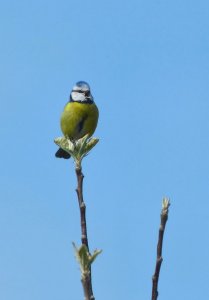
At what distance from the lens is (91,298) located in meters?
2.29

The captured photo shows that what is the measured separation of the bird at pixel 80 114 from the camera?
33.0 ft

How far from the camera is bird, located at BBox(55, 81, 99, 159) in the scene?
1007 centimetres

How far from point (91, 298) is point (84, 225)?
51cm

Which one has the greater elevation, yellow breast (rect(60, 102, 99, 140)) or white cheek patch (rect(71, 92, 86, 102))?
white cheek patch (rect(71, 92, 86, 102))

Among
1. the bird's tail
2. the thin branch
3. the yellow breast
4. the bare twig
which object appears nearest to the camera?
the thin branch

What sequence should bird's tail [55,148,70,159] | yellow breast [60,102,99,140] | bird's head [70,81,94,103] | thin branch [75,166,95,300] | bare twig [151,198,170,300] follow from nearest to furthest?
thin branch [75,166,95,300]
bare twig [151,198,170,300]
yellow breast [60,102,99,140]
bird's head [70,81,94,103]
bird's tail [55,148,70,159]

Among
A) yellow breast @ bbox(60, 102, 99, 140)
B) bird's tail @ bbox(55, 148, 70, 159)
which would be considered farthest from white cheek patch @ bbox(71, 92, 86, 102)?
bird's tail @ bbox(55, 148, 70, 159)

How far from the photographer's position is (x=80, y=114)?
10.7 meters

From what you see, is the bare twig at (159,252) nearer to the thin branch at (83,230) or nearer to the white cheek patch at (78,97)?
the thin branch at (83,230)

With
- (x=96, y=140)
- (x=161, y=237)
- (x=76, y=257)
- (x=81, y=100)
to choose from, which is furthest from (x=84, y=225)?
(x=81, y=100)

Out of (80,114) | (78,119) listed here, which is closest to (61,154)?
(80,114)

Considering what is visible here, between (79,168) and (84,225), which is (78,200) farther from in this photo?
(79,168)

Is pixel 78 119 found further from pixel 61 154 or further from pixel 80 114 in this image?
pixel 61 154

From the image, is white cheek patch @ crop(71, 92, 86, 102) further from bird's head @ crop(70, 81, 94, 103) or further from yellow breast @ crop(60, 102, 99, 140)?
yellow breast @ crop(60, 102, 99, 140)
